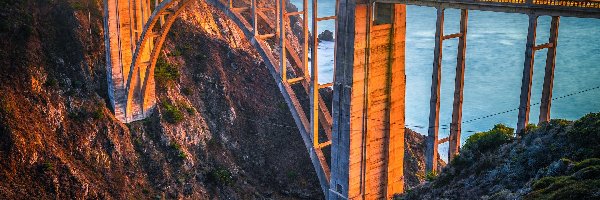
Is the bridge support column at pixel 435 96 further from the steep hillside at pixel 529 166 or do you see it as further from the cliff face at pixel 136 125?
the cliff face at pixel 136 125

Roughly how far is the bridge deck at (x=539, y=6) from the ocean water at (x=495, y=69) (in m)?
19.0

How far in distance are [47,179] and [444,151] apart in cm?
2215

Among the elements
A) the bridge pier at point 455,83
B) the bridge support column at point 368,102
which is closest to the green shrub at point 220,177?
the bridge support column at point 368,102

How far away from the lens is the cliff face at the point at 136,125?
85.8ft

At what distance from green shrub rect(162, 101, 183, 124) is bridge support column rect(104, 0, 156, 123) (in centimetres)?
103

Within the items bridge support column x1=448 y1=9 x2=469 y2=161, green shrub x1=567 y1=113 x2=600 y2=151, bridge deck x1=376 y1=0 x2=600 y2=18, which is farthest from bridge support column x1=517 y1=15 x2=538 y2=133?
bridge support column x1=448 y1=9 x2=469 y2=161

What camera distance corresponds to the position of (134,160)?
29.1 meters

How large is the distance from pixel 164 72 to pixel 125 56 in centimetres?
303

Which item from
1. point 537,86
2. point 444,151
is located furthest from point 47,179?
point 537,86

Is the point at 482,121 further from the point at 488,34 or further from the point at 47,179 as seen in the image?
the point at 47,179

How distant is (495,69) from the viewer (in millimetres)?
49000

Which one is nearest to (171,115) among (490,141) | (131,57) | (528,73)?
(131,57)

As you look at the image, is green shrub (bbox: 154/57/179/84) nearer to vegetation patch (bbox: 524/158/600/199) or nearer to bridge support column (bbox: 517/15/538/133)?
bridge support column (bbox: 517/15/538/133)

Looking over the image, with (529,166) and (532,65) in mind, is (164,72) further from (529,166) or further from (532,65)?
(529,166)
